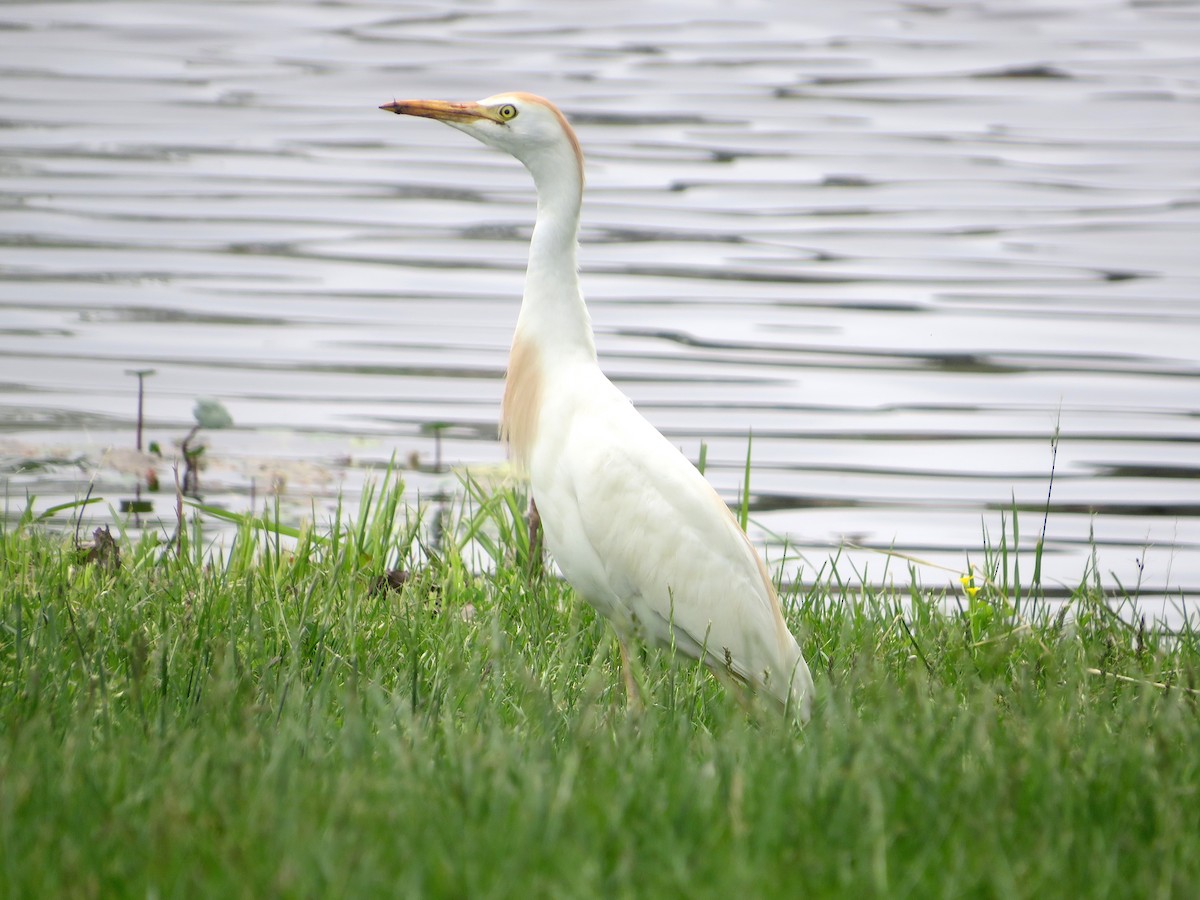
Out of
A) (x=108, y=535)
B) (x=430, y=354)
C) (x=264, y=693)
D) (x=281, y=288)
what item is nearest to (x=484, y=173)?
(x=281, y=288)

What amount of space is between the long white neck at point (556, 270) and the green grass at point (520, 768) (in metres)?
0.87

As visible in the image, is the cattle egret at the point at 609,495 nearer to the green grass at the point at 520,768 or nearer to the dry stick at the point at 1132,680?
the green grass at the point at 520,768

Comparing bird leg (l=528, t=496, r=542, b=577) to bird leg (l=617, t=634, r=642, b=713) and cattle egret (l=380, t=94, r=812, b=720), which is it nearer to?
cattle egret (l=380, t=94, r=812, b=720)

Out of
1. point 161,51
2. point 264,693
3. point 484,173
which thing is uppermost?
point 161,51

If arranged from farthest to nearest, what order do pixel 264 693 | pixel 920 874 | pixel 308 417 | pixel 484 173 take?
pixel 484 173 < pixel 308 417 < pixel 264 693 < pixel 920 874

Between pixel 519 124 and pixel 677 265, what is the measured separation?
7.19 metres

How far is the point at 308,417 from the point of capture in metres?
8.91

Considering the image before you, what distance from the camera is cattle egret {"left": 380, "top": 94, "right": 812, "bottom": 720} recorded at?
182 inches

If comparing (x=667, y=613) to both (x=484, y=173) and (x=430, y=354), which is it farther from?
(x=484, y=173)

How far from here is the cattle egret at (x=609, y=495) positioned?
4633 mm

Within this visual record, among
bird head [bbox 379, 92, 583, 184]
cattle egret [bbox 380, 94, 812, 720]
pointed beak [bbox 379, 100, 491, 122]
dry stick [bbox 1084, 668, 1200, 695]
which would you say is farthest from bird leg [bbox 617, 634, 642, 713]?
pointed beak [bbox 379, 100, 491, 122]

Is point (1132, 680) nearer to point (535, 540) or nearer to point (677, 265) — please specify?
point (535, 540)

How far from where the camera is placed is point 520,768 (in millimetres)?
3066

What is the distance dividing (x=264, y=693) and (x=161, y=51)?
631 inches
